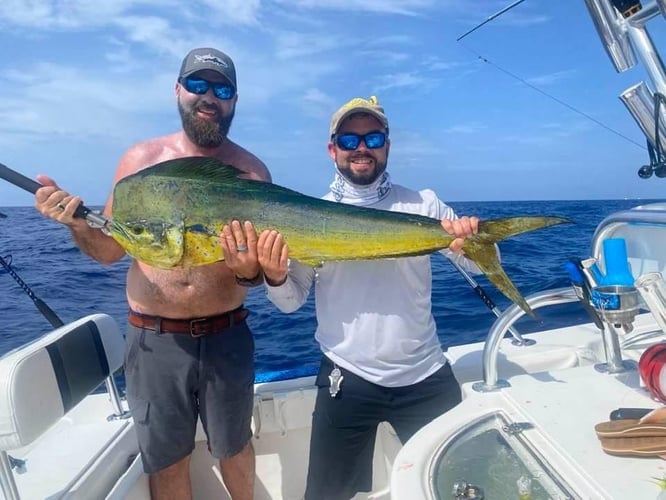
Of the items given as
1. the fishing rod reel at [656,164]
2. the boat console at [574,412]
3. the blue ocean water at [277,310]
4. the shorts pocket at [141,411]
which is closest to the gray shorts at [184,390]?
the shorts pocket at [141,411]

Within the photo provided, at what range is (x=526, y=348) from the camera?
3207 mm

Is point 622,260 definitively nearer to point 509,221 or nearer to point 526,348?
point 509,221

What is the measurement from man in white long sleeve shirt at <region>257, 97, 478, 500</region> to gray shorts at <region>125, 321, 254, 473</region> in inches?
15.1

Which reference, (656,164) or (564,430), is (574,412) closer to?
(564,430)

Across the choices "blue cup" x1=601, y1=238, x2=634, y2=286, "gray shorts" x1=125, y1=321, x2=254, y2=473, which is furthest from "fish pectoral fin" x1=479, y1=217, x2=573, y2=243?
"gray shorts" x1=125, y1=321, x2=254, y2=473

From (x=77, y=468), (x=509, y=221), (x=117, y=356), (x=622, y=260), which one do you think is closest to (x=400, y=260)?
(x=509, y=221)

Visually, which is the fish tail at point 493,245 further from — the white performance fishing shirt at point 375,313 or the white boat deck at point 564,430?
the white boat deck at point 564,430

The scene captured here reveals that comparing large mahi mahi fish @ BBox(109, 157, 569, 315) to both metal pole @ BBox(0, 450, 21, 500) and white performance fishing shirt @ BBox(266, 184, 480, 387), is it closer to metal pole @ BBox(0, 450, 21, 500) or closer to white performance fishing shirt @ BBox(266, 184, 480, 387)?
white performance fishing shirt @ BBox(266, 184, 480, 387)

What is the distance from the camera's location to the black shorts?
2369 mm

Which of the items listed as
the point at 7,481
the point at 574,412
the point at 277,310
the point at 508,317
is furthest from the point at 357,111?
the point at 277,310

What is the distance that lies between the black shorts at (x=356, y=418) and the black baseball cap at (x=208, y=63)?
1372mm

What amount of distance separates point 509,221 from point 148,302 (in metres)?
1.62

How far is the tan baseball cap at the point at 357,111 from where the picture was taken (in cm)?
236

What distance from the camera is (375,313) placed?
7.68 feet
